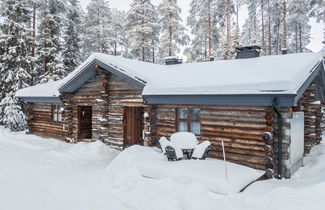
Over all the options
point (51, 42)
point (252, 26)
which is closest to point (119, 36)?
point (51, 42)

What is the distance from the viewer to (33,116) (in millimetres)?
17984

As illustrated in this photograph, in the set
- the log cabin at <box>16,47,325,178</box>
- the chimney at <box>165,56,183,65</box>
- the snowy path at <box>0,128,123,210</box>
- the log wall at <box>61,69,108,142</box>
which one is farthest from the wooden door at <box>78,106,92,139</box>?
the chimney at <box>165,56,183,65</box>

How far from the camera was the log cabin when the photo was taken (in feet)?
27.2

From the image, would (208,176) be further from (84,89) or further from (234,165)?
(84,89)

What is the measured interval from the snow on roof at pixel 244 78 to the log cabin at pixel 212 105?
0.03 m

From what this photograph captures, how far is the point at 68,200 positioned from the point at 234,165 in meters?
5.39

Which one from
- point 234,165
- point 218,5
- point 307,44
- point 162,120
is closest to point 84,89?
point 162,120

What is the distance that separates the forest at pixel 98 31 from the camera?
2117 centimetres

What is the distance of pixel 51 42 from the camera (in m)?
→ 25.1

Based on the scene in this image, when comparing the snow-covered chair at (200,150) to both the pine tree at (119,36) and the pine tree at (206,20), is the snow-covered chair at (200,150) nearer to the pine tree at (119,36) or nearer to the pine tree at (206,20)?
the pine tree at (206,20)

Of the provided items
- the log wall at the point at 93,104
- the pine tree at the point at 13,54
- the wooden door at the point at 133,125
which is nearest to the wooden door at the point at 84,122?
the log wall at the point at 93,104

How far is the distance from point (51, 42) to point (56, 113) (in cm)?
1173

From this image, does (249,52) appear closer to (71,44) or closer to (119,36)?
(71,44)

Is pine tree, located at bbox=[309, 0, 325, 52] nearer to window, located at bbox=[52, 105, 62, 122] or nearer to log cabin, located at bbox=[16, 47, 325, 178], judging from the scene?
log cabin, located at bbox=[16, 47, 325, 178]
